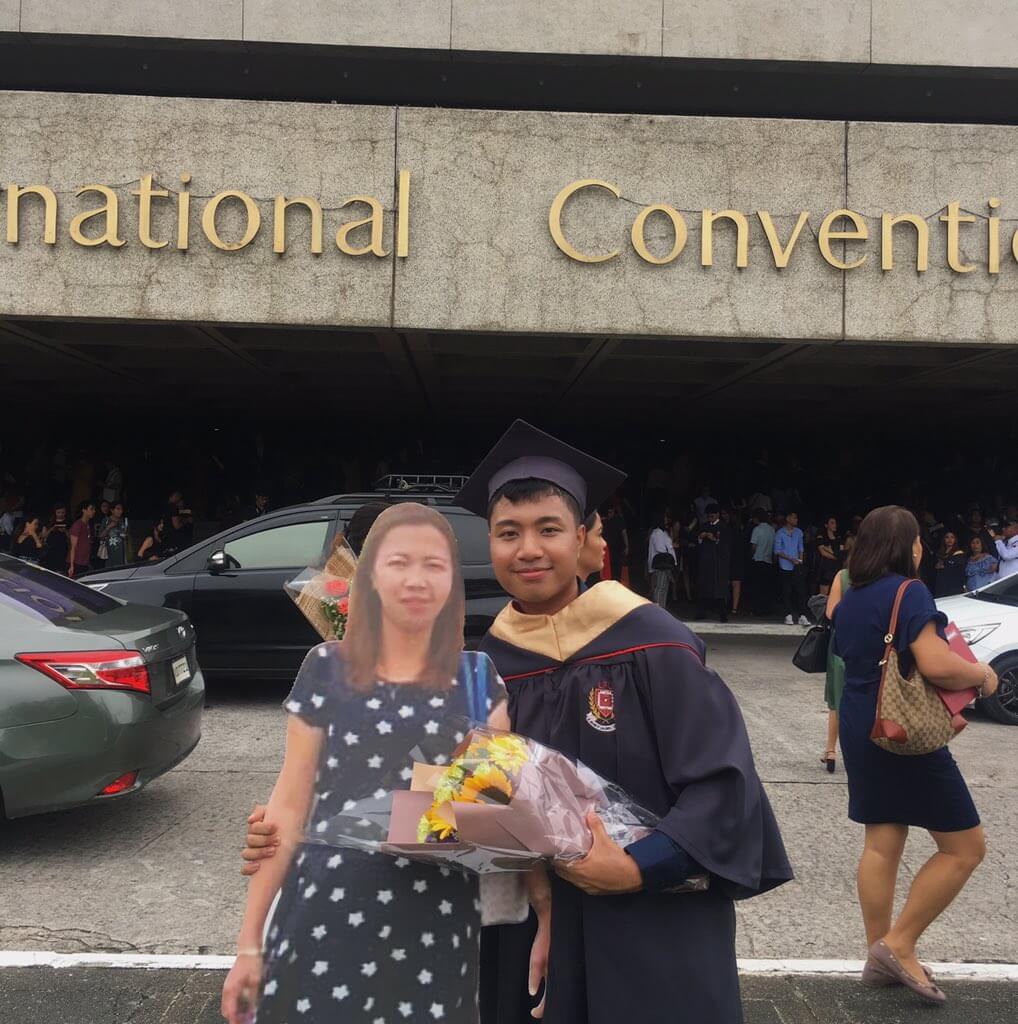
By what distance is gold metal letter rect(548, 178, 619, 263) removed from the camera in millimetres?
10055

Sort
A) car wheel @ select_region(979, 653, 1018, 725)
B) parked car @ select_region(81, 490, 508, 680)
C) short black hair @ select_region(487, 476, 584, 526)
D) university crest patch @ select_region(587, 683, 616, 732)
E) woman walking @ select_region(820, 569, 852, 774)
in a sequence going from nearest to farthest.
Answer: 1. university crest patch @ select_region(587, 683, 616, 732)
2. short black hair @ select_region(487, 476, 584, 526)
3. woman walking @ select_region(820, 569, 852, 774)
4. parked car @ select_region(81, 490, 508, 680)
5. car wheel @ select_region(979, 653, 1018, 725)

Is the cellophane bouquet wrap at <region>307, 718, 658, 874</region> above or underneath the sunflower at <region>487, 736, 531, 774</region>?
underneath

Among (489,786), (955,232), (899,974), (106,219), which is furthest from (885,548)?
(106,219)

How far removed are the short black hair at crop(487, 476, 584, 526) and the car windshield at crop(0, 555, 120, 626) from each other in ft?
12.3

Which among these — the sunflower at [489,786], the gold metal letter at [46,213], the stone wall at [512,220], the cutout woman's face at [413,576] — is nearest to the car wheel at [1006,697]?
the stone wall at [512,220]

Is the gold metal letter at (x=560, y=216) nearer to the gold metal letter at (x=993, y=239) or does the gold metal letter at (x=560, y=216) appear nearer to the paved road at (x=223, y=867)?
the gold metal letter at (x=993, y=239)

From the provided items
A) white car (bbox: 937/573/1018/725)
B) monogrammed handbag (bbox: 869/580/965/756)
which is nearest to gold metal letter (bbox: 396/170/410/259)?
white car (bbox: 937/573/1018/725)

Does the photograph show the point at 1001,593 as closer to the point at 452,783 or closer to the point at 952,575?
the point at 952,575

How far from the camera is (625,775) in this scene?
1.76 metres

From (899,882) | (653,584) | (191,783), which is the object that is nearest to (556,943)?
(899,882)

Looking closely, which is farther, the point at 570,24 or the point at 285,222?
the point at 570,24

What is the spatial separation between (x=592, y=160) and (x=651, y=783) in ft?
31.1

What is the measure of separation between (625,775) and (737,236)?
9.36m

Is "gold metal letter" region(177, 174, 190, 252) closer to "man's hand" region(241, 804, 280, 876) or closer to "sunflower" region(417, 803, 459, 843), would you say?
"man's hand" region(241, 804, 280, 876)
